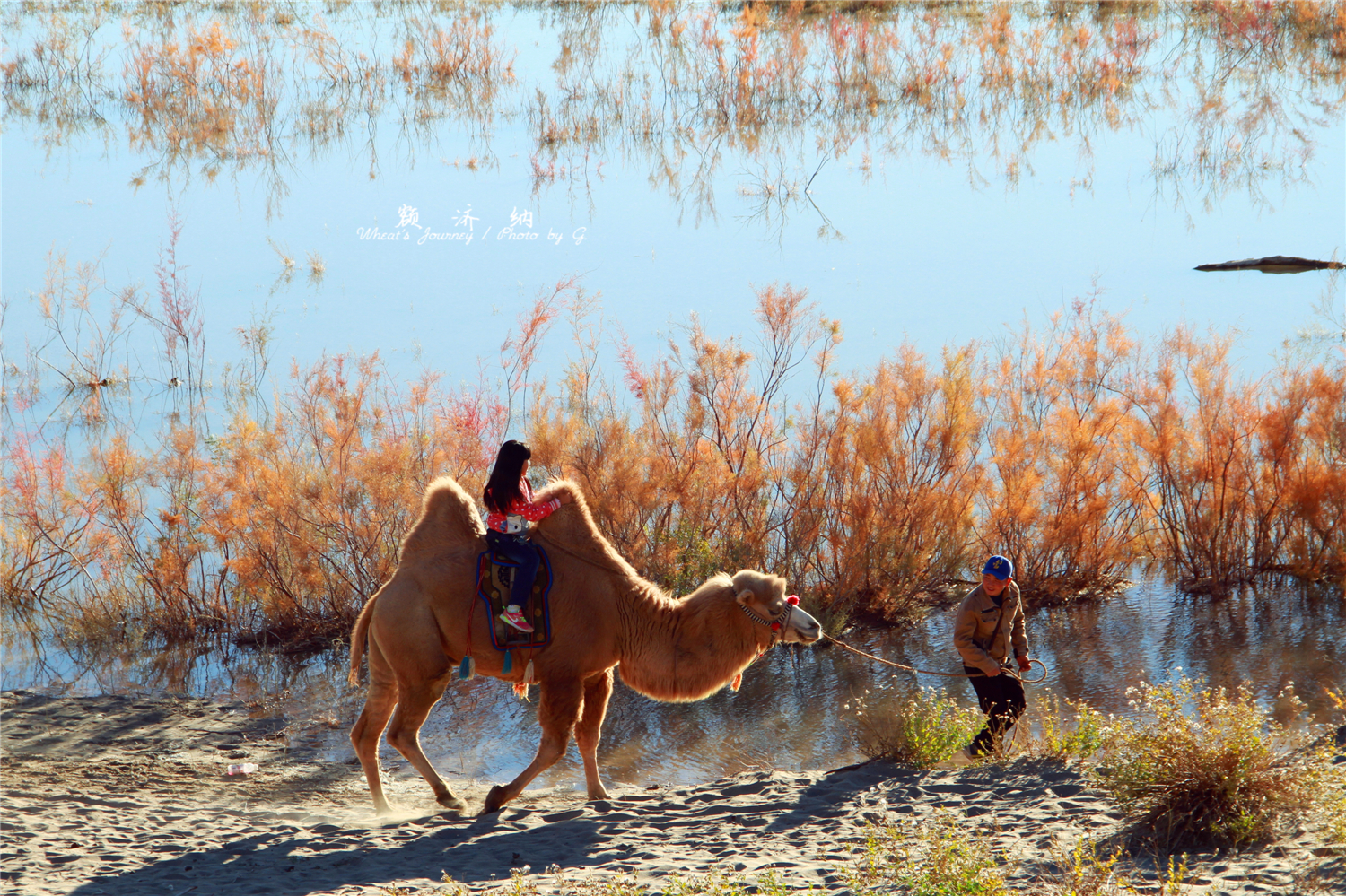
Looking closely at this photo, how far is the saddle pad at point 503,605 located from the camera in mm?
7551

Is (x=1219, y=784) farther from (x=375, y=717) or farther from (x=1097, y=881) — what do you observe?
(x=375, y=717)

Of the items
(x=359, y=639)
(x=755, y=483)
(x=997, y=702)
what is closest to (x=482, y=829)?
(x=359, y=639)

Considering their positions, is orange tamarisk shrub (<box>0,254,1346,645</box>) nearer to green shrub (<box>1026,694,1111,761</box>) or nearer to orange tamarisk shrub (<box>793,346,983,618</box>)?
orange tamarisk shrub (<box>793,346,983,618</box>)

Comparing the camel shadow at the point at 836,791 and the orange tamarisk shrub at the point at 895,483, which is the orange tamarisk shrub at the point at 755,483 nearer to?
the orange tamarisk shrub at the point at 895,483

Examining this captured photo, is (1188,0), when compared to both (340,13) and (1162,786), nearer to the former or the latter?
(340,13)

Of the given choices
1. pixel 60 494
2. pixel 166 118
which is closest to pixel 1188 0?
pixel 166 118

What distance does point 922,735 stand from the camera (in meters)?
8.04

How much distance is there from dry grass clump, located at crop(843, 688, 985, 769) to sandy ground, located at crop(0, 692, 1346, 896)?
0.56 feet

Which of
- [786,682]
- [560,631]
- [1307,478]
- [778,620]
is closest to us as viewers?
[778,620]

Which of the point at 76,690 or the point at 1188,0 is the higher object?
the point at 1188,0

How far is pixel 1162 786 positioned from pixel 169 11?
85.7 feet

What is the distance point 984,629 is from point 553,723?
309cm

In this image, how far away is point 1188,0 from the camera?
25719 millimetres

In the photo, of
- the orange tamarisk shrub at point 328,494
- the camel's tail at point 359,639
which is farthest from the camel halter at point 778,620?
the orange tamarisk shrub at point 328,494
